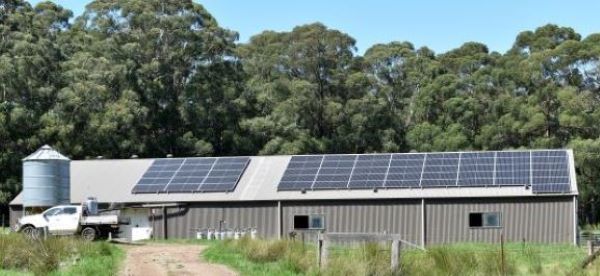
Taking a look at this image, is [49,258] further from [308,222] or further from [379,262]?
[308,222]

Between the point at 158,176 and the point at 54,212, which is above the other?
the point at 158,176

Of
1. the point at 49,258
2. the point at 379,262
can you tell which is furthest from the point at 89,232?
the point at 379,262

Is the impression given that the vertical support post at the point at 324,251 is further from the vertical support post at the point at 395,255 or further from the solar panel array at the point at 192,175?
the solar panel array at the point at 192,175

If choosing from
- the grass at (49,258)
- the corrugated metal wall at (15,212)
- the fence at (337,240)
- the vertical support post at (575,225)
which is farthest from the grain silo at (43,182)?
the vertical support post at (575,225)

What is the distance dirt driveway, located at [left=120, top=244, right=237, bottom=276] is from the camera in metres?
21.4

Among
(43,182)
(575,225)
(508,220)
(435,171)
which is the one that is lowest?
(575,225)

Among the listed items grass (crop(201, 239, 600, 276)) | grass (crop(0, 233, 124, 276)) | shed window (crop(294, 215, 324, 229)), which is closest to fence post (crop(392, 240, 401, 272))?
grass (crop(201, 239, 600, 276))

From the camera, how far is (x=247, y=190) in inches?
1677

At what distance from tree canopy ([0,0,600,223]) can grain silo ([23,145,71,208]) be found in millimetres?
17802

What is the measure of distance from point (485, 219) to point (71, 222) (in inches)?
A: 673

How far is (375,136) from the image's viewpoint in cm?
7031

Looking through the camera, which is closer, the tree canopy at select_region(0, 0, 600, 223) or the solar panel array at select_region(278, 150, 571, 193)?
the solar panel array at select_region(278, 150, 571, 193)

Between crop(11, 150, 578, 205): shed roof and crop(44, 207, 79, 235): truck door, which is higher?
crop(11, 150, 578, 205): shed roof

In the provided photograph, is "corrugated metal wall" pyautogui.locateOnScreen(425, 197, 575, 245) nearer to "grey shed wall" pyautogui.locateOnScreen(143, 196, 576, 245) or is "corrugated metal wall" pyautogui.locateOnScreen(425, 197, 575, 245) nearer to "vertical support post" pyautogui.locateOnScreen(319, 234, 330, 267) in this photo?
"grey shed wall" pyautogui.locateOnScreen(143, 196, 576, 245)
